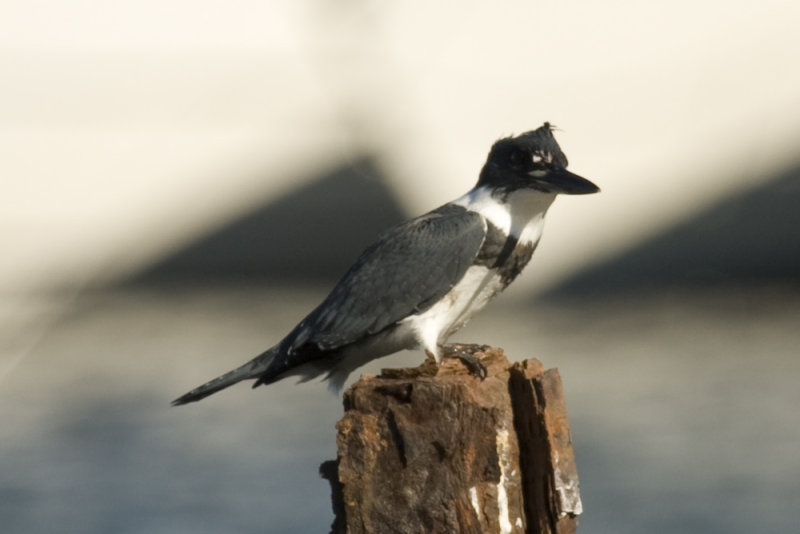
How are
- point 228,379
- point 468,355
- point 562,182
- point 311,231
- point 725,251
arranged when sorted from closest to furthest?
point 468,355 < point 228,379 < point 562,182 < point 725,251 < point 311,231

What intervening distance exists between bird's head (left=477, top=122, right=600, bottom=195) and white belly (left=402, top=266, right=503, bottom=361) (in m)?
0.20

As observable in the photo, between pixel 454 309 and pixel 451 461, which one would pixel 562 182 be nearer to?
pixel 454 309

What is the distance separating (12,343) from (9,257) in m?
0.35

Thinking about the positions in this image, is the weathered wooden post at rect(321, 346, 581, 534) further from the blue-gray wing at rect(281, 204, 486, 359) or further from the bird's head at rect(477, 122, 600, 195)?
the bird's head at rect(477, 122, 600, 195)

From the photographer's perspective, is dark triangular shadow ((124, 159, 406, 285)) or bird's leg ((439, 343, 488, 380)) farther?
dark triangular shadow ((124, 159, 406, 285))

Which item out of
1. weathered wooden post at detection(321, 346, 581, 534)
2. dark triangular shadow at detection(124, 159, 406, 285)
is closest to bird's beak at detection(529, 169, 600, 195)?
weathered wooden post at detection(321, 346, 581, 534)

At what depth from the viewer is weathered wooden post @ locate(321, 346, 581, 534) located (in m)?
2.34

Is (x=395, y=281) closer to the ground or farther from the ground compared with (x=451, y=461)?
farther from the ground

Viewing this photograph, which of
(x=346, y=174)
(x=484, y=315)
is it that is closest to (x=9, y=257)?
(x=346, y=174)

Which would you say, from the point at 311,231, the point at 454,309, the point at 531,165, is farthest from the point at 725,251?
the point at 454,309

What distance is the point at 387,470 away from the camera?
236cm

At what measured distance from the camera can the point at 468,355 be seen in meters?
2.82

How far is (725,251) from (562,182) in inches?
81.6

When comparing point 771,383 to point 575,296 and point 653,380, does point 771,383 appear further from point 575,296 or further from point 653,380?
point 575,296
